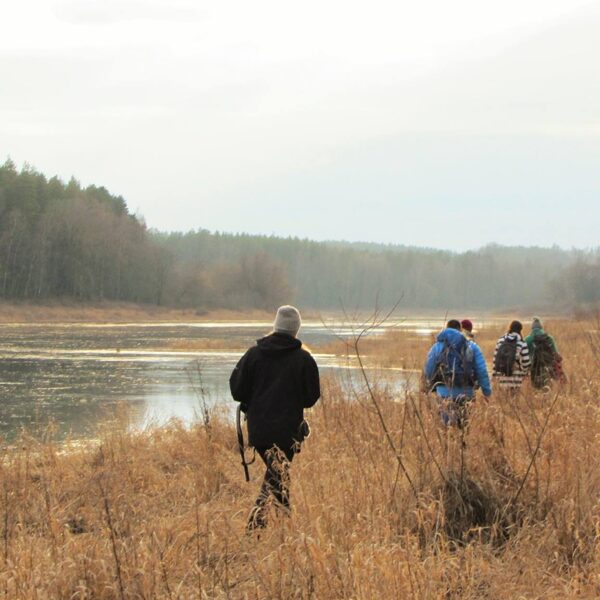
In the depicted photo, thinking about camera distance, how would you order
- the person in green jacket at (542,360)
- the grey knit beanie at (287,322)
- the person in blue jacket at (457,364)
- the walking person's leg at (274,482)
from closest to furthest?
the walking person's leg at (274,482) → the grey knit beanie at (287,322) → the person in blue jacket at (457,364) → the person in green jacket at (542,360)

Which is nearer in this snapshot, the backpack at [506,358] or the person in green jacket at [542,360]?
the backpack at [506,358]

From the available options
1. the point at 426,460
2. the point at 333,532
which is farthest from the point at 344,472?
the point at 333,532

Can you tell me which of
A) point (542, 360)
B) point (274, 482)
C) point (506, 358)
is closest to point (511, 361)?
point (506, 358)

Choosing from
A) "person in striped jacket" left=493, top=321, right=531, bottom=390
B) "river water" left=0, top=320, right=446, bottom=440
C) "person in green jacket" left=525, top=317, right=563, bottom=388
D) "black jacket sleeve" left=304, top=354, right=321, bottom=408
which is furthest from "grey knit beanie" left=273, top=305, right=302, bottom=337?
"person in green jacket" left=525, top=317, right=563, bottom=388

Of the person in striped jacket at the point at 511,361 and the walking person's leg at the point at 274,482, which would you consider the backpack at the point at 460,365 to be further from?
the person in striped jacket at the point at 511,361

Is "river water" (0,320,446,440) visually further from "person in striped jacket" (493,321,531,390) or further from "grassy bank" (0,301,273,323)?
"grassy bank" (0,301,273,323)

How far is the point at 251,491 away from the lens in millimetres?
8477

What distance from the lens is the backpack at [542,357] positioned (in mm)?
13570

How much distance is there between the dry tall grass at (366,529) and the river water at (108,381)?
1503mm

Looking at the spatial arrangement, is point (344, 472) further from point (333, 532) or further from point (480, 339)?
point (480, 339)

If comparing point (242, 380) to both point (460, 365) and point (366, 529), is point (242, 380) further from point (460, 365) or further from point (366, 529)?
point (460, 365)

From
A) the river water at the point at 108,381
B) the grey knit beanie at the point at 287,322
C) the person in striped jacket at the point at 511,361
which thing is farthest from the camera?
the river water at the point at 108,381

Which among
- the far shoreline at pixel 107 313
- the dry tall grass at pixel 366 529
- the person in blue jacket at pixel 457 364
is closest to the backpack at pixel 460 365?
the person in blue jacket at pixel 457 364

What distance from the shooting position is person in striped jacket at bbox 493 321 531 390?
42.2ft
